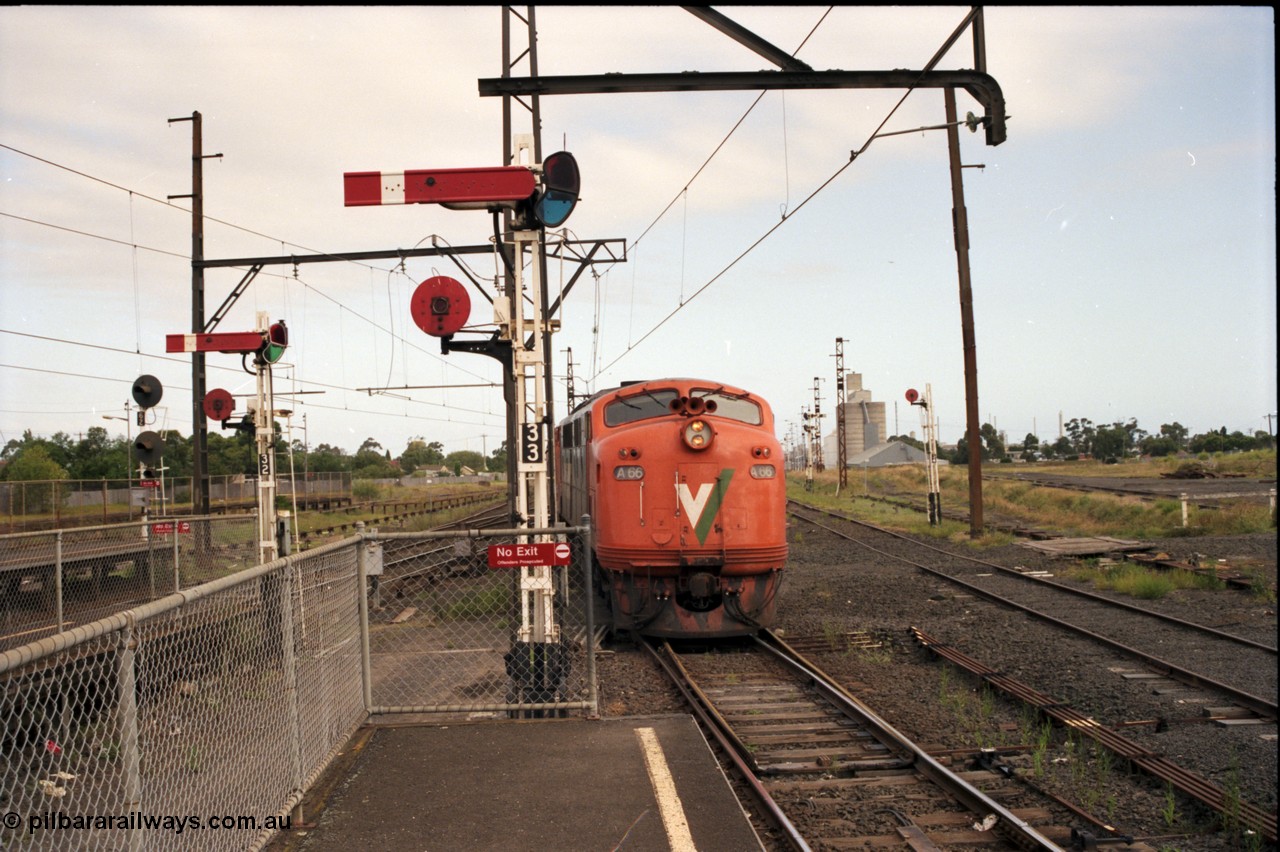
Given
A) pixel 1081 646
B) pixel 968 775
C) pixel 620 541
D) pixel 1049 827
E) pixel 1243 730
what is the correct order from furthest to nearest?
1. pixel 620 541
2. pixel 1081 646
3. pixel 1243 730
4. pixel 968 775
5. pixel 1049 827

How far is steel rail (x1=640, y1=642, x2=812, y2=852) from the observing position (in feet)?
18.3

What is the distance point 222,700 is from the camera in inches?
183

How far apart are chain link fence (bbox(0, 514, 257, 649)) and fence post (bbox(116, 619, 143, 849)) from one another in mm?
9591

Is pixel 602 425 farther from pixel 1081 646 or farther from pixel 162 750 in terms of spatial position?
pixel 162 750

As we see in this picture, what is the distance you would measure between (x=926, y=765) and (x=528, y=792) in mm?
2987

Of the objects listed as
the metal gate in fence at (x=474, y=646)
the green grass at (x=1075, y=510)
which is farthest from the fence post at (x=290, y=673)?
the green grass at (x=1075, y=510)

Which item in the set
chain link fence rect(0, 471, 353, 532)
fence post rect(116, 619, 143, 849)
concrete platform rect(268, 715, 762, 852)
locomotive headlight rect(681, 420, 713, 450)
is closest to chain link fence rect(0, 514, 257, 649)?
chain link fence rect(0, 471, 353, 532)

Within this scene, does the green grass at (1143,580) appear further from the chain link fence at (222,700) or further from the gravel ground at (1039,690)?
the chain link fence at (222,700)

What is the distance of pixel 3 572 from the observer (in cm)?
1398

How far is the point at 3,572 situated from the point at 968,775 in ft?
44.8

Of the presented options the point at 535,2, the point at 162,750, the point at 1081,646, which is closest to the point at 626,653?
the point at 1081,646

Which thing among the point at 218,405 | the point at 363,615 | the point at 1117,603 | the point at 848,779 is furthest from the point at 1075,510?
the point at 363,615

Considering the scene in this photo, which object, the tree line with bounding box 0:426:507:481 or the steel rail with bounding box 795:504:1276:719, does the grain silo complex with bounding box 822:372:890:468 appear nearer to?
the tree line with bounding box 0:426:507:481

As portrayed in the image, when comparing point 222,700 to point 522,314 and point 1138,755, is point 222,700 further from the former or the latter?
point 1138,755
